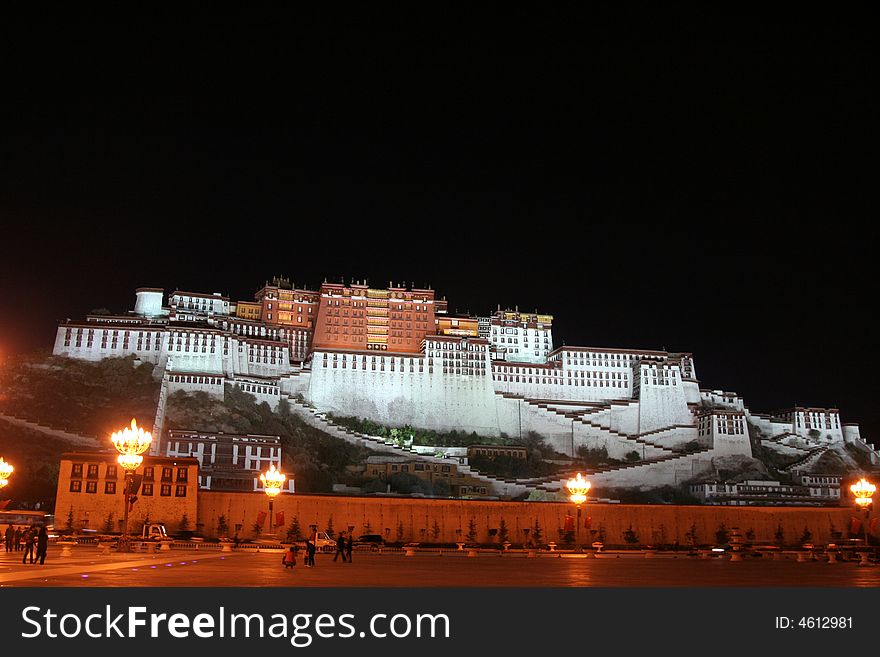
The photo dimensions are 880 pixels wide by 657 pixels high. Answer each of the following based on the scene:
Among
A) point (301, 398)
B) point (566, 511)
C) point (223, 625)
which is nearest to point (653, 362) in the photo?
point (301, 398)

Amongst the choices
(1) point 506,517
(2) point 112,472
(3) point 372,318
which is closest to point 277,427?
(3) point 372,318

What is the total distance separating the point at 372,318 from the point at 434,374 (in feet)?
38.3

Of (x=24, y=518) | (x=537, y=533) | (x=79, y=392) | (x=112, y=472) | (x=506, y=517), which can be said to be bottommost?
(x=537, y=533)

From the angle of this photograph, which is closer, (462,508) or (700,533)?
(462,508)

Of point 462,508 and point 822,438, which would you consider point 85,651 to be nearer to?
point 462,508

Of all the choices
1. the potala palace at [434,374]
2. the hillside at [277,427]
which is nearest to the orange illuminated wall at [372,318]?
the potala palace at [434,374]

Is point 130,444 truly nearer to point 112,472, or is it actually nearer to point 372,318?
point 112,472

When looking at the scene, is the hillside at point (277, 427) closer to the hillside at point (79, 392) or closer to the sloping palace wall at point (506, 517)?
the hillside at point (79, 392)

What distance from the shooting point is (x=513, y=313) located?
97188mm

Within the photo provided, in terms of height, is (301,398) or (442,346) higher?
(442,346)

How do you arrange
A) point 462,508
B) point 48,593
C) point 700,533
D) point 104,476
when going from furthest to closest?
point 700,533 → point 462,508 → point 104,476 → point 48,593

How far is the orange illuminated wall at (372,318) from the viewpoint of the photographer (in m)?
83.2

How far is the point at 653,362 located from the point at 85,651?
78795 millimetres

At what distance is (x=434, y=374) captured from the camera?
3039 inches
